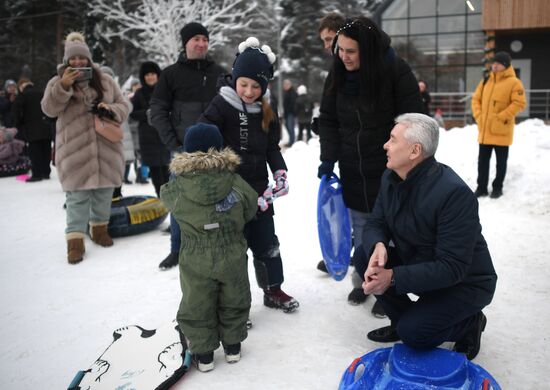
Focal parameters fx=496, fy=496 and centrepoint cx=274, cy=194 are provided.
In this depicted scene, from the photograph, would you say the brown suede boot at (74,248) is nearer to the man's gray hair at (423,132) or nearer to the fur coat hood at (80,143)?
the fur coat hood at (80,143)

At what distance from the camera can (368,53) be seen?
305cm

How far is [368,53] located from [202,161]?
127 cm

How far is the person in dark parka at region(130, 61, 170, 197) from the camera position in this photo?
19.4ft

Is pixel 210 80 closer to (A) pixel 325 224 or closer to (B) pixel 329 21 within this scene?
(B) pixel 329 21

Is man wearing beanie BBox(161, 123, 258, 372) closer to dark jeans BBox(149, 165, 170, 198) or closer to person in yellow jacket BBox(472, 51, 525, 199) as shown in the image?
dark jeans BBox(149, 165, 170, 198)

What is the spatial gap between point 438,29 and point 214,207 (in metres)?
17.5

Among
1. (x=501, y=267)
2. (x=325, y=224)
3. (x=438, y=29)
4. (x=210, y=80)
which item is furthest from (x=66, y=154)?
(x=438, y=29)

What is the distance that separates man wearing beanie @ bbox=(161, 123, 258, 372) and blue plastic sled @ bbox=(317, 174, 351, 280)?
1.04 metres

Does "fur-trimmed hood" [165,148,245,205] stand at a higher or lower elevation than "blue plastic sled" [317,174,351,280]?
higher

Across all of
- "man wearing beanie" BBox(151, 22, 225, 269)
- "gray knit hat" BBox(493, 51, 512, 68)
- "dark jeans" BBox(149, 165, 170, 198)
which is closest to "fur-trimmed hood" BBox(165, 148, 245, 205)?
"man wearing beanie" BBox(151, 22, 225, 269)

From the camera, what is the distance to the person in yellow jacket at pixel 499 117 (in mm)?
6309

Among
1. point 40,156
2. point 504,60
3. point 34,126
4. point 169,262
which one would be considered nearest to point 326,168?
point 169,262

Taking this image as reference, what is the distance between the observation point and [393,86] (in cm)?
317

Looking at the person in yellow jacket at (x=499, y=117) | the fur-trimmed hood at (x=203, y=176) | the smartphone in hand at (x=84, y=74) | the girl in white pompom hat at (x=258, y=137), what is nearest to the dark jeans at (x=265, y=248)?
the girl in white pompom hat at (x=258, y=137)
